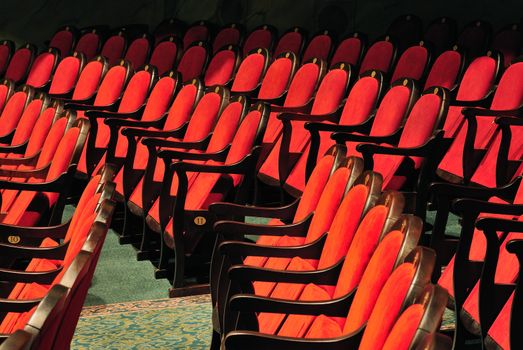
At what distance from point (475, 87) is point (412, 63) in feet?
1.00

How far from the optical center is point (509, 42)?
2.50 meters

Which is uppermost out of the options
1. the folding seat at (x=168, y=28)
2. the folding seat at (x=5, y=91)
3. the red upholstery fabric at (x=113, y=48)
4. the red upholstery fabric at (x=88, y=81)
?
the folding seat at (x=168, y=28)

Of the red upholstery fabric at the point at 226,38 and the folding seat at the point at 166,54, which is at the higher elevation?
the red upholstery fabric at the point at 226,38

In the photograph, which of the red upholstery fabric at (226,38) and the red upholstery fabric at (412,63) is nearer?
the red upholstery fabric at (412,63)

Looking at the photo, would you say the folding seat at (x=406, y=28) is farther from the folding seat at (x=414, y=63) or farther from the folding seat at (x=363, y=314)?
the folding seat at (x=363, y=314)

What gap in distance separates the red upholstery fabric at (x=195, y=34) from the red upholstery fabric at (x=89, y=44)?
13.3 inches

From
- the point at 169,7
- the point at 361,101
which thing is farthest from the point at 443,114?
the point at 169,7

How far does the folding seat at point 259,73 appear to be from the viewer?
7.34ft

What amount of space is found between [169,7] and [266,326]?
2942 millimetres

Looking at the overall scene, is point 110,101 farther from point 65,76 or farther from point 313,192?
point 313,192

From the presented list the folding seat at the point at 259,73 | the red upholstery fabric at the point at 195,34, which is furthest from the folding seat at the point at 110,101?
the red upholstery fabric at the point at 195,34

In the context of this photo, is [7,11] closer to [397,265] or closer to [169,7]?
[169,7]

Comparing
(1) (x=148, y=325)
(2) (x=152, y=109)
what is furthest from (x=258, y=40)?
(1) (x=148, y=325)

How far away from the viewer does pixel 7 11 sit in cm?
359
